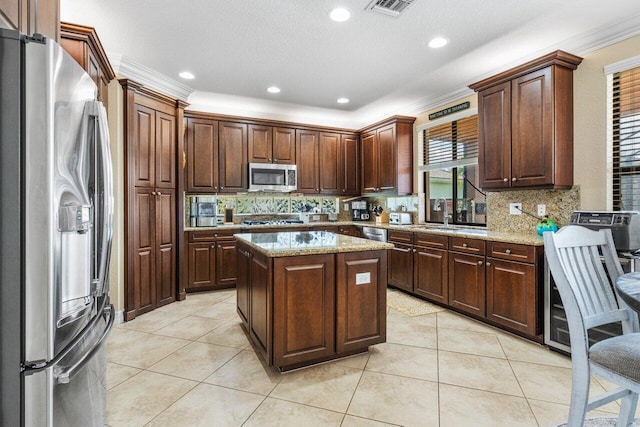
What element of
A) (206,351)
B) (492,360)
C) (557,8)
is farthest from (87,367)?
(557,8)

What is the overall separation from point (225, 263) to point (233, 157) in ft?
5.18

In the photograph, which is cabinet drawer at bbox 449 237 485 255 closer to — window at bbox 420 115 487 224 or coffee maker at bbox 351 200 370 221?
window at bbox 420 115 487 224

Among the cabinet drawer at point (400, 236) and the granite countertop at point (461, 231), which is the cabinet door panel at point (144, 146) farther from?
the cabinet drawer at point (400, 236)

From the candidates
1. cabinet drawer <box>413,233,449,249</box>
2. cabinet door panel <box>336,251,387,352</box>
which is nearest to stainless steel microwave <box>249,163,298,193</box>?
cabinet drawer <box>413,233,449,249</box>

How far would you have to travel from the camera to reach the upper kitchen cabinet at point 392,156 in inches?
198

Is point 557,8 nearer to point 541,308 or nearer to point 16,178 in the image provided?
point 541,308

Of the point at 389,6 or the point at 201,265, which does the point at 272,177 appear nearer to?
the point at 201,265

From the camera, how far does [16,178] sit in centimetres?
99

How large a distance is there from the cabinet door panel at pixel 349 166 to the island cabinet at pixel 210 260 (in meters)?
2.23

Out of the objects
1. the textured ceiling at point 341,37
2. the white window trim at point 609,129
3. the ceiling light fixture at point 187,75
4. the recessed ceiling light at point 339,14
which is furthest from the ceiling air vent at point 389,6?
the ceiling light fixture at point 187,75

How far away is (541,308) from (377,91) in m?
3.29

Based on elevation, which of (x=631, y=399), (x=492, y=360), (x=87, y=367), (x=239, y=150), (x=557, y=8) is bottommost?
(x=492, y=360)

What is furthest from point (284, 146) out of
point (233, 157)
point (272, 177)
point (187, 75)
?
point (187, 75)

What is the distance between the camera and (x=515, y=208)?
3.60 metres
